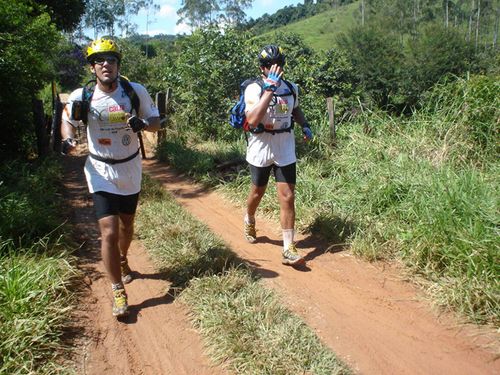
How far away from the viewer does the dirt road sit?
292cm

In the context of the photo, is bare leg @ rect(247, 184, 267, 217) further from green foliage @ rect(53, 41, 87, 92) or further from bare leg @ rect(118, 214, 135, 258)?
green foliage @ rect(53, 41, 87, 92)

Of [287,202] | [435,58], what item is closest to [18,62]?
[287,202]

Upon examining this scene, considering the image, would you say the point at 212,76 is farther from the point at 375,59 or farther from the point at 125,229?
the point at 375,59

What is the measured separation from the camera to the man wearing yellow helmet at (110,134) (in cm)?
321

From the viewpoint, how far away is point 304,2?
5364 inches

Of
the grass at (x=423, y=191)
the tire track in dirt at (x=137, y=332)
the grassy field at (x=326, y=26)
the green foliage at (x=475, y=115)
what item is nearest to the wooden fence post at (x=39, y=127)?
the grass at (x=423, y=191)

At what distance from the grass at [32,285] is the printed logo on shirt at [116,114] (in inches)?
52.2

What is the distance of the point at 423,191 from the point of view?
4.59 m

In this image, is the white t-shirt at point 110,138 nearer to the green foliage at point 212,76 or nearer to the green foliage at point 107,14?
the green foliage at point 212,76

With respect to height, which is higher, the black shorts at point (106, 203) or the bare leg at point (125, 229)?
the black shorts at point (106, 203)

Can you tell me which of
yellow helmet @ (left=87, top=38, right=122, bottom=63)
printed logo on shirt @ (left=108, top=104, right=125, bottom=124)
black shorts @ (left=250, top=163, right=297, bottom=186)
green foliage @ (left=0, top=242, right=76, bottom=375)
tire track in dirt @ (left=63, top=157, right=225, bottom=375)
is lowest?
tire track in dirt @ (left=63, top=157, right=225, bottom=375)

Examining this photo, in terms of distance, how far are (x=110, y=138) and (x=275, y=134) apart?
5.13 feet

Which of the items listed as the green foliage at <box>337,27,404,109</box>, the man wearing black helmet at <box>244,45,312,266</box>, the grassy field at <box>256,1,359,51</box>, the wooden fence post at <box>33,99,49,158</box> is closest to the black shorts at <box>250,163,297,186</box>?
the man wearing black helmet at <box>244,45,312,266</box>

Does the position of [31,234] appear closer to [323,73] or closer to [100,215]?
[100,215]
